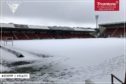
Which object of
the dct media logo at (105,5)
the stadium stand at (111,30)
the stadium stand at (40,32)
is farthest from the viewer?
the stadium stand at (111,30)

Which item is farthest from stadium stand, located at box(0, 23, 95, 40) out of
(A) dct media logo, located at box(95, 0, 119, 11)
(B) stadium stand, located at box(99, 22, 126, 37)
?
(A) dct media logo, located at box(95, 0, 119, 11)

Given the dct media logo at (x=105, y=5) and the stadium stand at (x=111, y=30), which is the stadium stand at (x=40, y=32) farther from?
the dct media logo at (x=105, y=5)

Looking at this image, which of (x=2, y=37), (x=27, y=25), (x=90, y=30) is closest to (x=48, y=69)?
(x=2, y=37)

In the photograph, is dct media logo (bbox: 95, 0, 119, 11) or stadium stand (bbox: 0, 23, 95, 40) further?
stadium stand (bbox: 0, 23, 95, 40)

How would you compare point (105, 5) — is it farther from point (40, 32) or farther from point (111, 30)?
point (111, 30)

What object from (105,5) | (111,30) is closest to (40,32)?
(111,30)

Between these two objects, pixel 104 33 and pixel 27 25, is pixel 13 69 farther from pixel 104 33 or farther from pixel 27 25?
pixel 104 33

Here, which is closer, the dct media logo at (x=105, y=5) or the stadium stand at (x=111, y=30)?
the dct media logo at (x=105, y=5)

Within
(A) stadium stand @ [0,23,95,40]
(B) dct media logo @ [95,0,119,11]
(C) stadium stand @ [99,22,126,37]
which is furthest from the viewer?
(C) stadium stand @ [99,22,126,37]

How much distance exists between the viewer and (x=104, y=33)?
46.3 metres

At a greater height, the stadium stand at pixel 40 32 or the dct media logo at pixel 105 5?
the dct media logo at pixel 105 5

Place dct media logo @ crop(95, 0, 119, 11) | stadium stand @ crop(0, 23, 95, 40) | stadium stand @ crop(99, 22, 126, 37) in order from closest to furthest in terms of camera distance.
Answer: dct media logo @ crop(95, 0, 119, 11) < stadium stand @ crop(0, 23, 95, 40) < stadium stand @ crop(99, 22, 126, 37)

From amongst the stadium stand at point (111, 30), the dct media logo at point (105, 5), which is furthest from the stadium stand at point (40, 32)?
the dct media logo at point (105, 5)

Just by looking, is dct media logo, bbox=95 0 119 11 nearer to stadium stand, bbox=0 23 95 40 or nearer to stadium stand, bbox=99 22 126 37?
stadium stand, bbox=0 23 95 40
